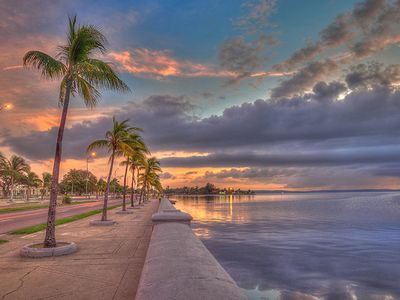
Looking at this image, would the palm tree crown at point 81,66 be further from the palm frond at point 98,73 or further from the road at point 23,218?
the road at point 23,218

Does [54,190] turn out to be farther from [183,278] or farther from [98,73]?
[183,278]

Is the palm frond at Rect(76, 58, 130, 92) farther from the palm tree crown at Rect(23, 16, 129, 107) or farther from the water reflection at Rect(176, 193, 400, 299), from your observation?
the water reflection at Rect(176, 193, 400, 299)

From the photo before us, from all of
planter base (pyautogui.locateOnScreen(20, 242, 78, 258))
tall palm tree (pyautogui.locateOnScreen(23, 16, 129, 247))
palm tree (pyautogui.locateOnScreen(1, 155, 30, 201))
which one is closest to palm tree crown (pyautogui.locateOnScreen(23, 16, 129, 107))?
tall palm tree (pyautogui.locateOnScreen(23, 16, 129, 247))

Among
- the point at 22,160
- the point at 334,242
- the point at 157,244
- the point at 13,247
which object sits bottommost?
the point at 334,242

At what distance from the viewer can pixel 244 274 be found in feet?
50.1

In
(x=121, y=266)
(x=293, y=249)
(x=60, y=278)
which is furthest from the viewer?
(x=293, y=249)

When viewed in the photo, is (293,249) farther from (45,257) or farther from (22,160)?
(22,160)

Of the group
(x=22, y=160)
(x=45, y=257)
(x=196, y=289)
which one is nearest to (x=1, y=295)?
(x=45, y=257)

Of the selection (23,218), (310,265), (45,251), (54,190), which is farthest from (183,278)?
(23,218)

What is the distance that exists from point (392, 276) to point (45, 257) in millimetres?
15983

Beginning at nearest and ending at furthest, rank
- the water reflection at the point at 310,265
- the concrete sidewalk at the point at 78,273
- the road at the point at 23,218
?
1. the concrete sidewalk at the point at 78,273
2. the water reflection at the point at 310,265
3. the road at the point at 23,218

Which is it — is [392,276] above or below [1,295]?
below

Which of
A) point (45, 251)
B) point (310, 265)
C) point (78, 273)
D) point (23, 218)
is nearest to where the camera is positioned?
point (78, 273)

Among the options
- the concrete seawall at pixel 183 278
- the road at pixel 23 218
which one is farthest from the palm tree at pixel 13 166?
the concrete seawall at pixel 183 278
